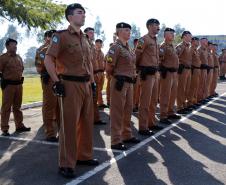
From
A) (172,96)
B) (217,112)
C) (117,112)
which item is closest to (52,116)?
(117,112)

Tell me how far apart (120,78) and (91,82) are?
4.28ft

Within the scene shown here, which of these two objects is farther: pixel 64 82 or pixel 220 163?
pixel 220 163

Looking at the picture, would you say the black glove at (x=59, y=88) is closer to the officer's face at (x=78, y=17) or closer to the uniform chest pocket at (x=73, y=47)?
the uniform chest pocket at (x=73, y=47)

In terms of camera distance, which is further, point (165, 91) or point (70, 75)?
point (165, 91)

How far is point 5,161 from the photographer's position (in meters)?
6.59

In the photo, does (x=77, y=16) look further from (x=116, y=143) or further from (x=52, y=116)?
(x=52, y=116)

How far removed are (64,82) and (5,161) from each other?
5.95 ft

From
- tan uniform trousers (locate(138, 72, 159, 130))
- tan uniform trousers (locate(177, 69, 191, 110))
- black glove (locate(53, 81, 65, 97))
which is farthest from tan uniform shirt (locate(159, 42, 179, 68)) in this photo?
black glove (locate(53, 81, 65, 97))

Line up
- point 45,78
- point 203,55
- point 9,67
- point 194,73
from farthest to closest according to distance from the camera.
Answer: point 203,55 < point 194,73 < point 9,67 < point 45,78

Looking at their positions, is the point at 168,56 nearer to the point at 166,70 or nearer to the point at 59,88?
the point at 166,70

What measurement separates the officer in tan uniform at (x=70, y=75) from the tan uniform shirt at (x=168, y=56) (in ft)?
14.4

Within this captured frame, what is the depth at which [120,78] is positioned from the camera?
741 cm

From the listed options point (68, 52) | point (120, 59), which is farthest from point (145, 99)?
point (68, 52)

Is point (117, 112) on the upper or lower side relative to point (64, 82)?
lower
